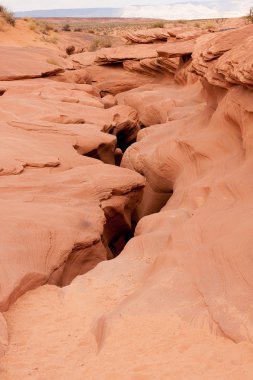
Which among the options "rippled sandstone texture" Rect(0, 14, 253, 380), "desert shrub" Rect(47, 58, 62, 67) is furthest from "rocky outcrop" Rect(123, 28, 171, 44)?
"rippled sandstone texture" Rect(0, 14, 253, 380)

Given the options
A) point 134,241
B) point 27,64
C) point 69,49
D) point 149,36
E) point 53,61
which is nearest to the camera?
point 134,241

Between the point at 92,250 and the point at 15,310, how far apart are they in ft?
6.79

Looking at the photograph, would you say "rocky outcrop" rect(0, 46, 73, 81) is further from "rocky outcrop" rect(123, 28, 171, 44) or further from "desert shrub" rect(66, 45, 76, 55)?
"desert shrub" rect(66, 45, 76, 55)

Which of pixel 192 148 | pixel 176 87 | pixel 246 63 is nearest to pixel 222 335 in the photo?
pixel 246 63

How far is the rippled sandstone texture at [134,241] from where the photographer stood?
3.90 meters

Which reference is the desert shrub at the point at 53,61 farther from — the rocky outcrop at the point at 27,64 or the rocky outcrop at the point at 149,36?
the rocky outcrop at the point at 149,36

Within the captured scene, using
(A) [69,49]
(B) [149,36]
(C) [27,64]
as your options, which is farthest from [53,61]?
(A) [69,49]

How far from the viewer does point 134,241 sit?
21.2 ft

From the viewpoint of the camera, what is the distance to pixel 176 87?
1783 cm

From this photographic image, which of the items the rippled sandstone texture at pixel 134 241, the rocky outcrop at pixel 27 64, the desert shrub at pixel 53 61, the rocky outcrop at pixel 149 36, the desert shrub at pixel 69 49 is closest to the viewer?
the rippled sandstone texture at pixel 134 241

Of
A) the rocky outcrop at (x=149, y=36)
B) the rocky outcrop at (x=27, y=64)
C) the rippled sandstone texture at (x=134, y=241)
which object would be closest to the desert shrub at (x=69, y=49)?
the rocky outcrop at (x=149, y=36)

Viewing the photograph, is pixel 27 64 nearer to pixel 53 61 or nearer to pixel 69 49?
pixel 53 61

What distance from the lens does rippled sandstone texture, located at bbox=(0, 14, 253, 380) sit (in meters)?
3.90

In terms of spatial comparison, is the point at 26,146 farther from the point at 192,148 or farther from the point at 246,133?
the point at 246,133
